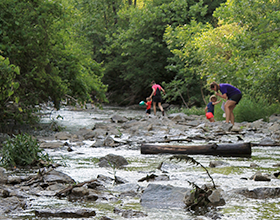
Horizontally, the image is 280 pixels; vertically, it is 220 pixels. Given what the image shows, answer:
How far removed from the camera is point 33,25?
417 inches

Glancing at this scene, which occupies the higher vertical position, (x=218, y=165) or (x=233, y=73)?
(x=233, y=73)

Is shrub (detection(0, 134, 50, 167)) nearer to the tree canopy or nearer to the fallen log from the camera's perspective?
the tree canopy

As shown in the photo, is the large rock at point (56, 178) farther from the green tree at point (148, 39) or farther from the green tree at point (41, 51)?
the green tree at point (148, 39)

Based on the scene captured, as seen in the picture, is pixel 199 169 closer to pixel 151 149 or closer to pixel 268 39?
pixel 151 149

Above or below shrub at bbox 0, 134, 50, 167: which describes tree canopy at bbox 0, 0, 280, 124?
above

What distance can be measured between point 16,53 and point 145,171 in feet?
23.3

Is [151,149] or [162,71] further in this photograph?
[162,71]

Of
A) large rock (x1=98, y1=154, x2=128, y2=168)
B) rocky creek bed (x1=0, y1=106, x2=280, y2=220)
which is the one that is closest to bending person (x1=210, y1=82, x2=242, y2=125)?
rocky creek bed (x1=0, y1=106, x2=280, y2=220)

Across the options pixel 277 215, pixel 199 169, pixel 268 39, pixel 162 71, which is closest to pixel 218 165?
pixel 199 169

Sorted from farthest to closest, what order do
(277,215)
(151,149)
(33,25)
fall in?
(33,25), (151,149), (277,215)

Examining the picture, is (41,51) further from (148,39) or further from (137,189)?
(148,39)

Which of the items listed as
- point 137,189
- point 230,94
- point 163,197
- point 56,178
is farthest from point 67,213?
point 230,94

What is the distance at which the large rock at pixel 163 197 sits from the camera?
3.44 metres

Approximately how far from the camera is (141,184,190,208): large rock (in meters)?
3.44
